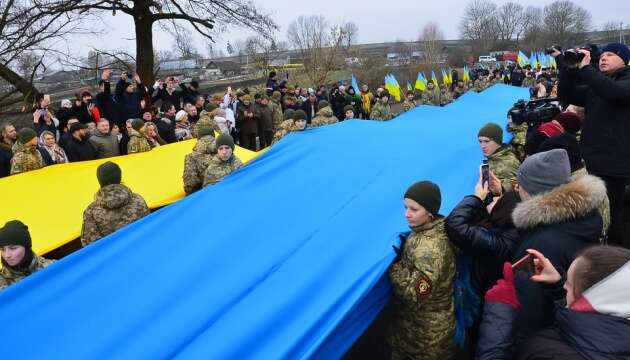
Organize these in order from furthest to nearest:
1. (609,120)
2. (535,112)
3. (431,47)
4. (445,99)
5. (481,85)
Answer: (431,47), (481,85), (445,99), (535,112), (609,120)

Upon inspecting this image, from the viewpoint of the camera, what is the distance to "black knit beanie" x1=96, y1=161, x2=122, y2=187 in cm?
366

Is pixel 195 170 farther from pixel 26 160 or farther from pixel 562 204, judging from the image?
pixel 562 204

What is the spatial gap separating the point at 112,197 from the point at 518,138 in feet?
15.3


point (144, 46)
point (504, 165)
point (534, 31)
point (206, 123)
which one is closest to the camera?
point (504, 165)

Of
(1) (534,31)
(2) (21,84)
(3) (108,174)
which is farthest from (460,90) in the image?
(1) (534,31)

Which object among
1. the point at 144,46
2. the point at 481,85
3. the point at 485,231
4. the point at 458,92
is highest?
the point at 144,46

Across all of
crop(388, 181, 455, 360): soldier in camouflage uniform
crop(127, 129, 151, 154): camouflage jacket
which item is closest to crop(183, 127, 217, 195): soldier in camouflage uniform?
crop(127, 129, 151, 154): camouflage jacket

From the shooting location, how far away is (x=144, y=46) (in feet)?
39.1

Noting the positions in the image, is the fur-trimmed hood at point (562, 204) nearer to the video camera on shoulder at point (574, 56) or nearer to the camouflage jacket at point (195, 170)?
the video camera on shoulder at point (574, 56)

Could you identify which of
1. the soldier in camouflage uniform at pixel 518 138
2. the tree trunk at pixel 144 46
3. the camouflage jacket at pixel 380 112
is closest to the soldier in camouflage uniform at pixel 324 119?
the soldier in camouflage uniform at pixel 518 138

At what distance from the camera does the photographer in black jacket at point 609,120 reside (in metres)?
3.09

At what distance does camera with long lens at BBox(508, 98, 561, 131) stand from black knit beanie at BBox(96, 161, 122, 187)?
12.8ft

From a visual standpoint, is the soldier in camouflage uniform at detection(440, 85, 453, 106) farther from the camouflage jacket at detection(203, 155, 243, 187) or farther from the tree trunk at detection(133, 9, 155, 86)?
the camouflage jacket at detection(203, 155, 243, 187)

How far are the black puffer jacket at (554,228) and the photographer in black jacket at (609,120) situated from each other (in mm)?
1300
